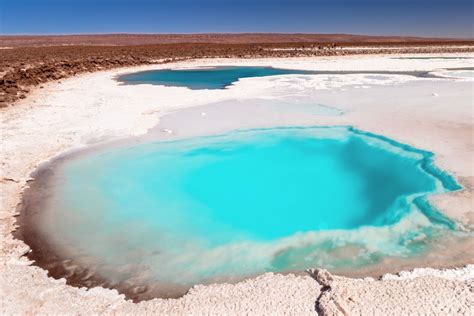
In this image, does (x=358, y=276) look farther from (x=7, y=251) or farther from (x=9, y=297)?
(x=7, y=251)

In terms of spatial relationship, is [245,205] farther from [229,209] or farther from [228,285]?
[228,285]

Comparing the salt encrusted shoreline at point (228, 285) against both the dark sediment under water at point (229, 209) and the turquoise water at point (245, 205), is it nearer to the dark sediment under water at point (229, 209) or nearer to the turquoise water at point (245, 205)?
the dark sediment under water at point (229, 209)

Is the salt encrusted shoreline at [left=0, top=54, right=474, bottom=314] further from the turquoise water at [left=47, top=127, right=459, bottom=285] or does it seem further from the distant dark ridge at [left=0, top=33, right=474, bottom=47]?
the distant dark ridge at [left=0, top=33, right=474, bottom=47]

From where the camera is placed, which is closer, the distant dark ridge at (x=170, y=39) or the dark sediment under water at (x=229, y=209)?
the dark sediment under water at (x=229, y=209)

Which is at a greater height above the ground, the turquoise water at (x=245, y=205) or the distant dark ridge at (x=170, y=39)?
the distant dark ridge at (x=170, y=39)

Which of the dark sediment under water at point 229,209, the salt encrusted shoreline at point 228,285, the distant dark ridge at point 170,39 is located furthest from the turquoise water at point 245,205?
the distant dark ridge at point 170,39

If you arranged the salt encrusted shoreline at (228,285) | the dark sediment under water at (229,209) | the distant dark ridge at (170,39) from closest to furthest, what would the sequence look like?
the salt encrusted shoreline at (228,285)
the dark sediment under water at (229,209)
the distant dark ridge at (170,39)
